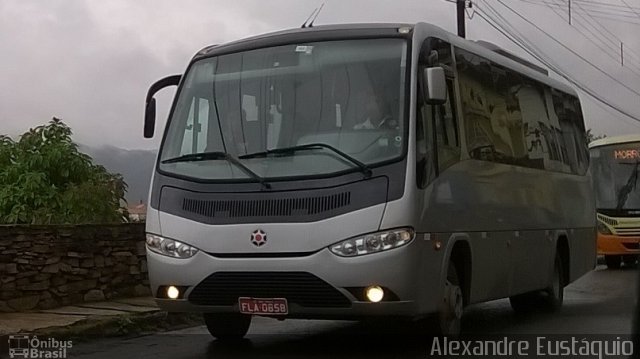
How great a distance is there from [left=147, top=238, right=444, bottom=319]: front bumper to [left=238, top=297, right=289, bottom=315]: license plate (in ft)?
0.16

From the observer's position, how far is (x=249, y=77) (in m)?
8.58

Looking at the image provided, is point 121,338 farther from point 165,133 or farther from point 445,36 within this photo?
point 445,36

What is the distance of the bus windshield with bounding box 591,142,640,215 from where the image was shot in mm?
22141

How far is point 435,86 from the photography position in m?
7.91

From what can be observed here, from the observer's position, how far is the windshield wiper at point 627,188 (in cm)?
2216

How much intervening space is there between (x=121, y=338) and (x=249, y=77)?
311 centimetres

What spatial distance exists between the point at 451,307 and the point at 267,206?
78.1 inches

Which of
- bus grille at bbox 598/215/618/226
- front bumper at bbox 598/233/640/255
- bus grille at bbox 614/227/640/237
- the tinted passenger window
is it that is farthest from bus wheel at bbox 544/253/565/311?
bus grille at bbox 598/215/618/226

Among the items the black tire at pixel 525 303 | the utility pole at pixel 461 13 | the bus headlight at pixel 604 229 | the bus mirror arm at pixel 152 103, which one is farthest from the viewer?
the utility pole at pixel 461 13

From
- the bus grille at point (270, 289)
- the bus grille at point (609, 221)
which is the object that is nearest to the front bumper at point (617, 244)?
the bus grille at point (609, 221)

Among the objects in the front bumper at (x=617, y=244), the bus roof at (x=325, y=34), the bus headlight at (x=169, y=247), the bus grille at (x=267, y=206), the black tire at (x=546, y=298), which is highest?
the bus roof at (x=325, y=34)

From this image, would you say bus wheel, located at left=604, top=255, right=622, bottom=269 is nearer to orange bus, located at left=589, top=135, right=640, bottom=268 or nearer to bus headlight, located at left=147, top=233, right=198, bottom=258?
orange bus, located at left=589, top=135, right=640, bottom=268

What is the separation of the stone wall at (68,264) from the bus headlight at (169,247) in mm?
2923

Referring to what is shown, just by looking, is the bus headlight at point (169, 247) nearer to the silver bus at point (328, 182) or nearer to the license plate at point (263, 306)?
the silver bus at point (328, 182)
